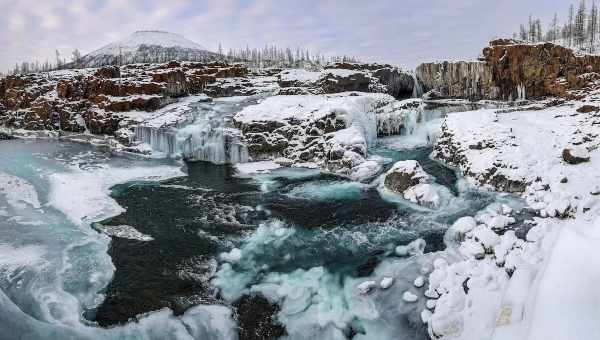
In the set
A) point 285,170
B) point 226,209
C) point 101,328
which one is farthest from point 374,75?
point 101,328

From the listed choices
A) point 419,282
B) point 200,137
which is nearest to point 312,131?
point 200,137

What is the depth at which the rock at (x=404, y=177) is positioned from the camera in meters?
15.9

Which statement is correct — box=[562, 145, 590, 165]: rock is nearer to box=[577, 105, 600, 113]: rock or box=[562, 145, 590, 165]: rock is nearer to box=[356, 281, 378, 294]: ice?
box=[577, 105, 600, 113]: rock

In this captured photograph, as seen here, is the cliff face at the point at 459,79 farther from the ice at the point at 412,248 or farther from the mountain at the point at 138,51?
the mountain at the point at 138,51

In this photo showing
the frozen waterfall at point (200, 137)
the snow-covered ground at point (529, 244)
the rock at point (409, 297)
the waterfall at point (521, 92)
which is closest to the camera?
the snow-covered ground at point (529, 244)

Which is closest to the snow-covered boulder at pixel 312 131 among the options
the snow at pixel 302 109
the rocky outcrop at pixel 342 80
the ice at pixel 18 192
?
the snow at pixel 302 109

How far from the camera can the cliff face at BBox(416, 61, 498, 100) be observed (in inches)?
1488

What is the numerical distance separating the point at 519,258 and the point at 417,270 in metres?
2.34

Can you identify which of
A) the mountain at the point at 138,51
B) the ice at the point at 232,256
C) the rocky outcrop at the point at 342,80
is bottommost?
the ice at the point at 232,256

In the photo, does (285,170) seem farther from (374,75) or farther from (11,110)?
(11,110)

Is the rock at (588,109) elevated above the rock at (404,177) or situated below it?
above

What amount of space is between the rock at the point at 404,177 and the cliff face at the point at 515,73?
1872cm

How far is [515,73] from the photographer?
34.6m

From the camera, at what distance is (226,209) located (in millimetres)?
15562
